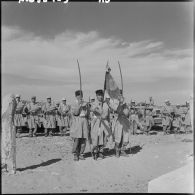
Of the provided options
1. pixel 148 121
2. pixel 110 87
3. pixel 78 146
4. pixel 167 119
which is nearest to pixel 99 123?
pixel 78 146

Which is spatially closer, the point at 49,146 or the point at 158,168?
the point at 158,168

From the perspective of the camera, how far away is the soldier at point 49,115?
1683 cm

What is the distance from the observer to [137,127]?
19109mm

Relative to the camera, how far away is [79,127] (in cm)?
1016

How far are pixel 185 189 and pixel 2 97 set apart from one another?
4387 millimetres

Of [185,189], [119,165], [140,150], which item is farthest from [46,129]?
[185,189]

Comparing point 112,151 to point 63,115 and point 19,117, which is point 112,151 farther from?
point 63,115

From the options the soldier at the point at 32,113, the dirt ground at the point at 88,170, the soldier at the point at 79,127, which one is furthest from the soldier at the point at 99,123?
the soldier at the point at 32,113

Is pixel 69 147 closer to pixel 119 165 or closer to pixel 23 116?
pixel 119 165

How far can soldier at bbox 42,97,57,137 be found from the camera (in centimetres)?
1683

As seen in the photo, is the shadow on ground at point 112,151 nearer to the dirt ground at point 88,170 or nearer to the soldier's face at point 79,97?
the dirt ground at point 88,170

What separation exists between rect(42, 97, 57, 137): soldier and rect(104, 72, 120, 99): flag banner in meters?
6.30

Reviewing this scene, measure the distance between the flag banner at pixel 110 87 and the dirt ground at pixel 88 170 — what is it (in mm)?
1554

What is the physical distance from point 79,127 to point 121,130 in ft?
3.82
